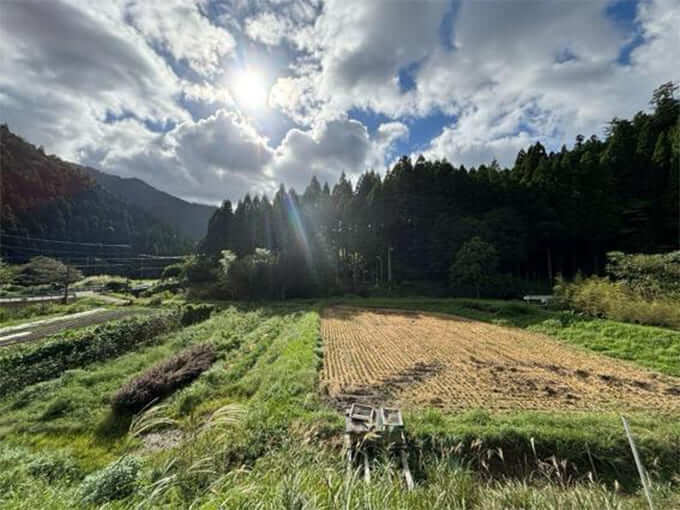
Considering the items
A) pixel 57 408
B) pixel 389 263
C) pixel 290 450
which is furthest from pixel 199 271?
pixel 290 450

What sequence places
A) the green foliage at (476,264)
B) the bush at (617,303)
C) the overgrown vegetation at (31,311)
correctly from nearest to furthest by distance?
the bush at (617,303) → the overgrown vegetation at (31,311) → the green foliage at (476,264)

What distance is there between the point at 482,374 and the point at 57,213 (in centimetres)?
8317

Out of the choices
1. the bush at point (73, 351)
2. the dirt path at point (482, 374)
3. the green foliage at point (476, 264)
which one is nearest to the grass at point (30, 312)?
the bush at point (73, 351)

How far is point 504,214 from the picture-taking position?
2652cm

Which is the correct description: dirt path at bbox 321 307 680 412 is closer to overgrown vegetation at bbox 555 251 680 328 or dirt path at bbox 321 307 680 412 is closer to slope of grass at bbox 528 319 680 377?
slope of grass at bbox 528 319 680 377

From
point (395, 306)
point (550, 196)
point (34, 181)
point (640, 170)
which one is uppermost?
point (34, 181)

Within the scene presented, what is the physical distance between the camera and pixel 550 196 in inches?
1050

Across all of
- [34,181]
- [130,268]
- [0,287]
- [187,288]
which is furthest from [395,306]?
[34,181]

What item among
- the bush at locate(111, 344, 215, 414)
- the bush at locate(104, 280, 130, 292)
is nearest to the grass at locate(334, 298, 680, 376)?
the bush at locate(111, 344, 215, 414)

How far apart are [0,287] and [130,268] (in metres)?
32.8

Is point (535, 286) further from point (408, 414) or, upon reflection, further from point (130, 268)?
point (130, 268)

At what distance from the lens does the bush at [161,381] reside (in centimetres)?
629

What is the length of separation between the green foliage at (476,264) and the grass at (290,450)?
1770 cm

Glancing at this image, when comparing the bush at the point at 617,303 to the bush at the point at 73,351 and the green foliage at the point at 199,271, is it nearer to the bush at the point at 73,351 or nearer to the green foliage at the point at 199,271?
the bush at the point at 73,351
